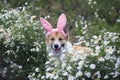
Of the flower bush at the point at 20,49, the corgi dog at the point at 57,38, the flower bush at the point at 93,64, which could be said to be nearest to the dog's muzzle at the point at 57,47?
the corgi dog at the point at 57,38

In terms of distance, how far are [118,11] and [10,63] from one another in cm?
622

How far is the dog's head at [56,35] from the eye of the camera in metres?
7.20

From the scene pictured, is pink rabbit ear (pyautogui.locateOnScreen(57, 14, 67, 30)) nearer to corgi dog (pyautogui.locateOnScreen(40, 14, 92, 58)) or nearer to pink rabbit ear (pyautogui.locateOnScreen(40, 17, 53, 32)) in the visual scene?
corgi dog (pyautogui.locateOnScreen(40, 14, 92, 58))

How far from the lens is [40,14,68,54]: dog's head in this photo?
23.6ft

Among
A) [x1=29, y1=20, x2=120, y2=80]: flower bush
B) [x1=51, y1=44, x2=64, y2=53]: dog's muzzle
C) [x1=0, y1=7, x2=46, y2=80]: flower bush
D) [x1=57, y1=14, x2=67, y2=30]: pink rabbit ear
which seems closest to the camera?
[x1=29, y1=20, x2=120, y2=80]: flower bush

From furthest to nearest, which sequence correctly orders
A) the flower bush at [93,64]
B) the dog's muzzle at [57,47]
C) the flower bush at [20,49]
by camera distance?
the flower bush at [20,49] → the dog's muzzle at [57,47] → the flower bush at [93,64]

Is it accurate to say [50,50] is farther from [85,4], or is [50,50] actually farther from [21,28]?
[85,4]

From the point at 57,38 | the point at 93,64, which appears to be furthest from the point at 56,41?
the point at 93,64

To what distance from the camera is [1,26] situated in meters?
7.74

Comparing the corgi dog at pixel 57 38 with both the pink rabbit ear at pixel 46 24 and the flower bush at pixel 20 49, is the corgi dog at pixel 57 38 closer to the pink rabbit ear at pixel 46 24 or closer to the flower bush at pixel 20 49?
the pink rabbit ear at pixel 46 24

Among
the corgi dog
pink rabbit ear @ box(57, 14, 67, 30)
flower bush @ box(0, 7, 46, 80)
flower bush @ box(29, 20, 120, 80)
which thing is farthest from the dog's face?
flower bush @ box(29, 20, 120, 80)

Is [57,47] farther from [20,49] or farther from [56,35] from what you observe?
[20,49]

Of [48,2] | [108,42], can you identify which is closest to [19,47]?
[108,42]

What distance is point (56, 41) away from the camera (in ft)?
23.7
